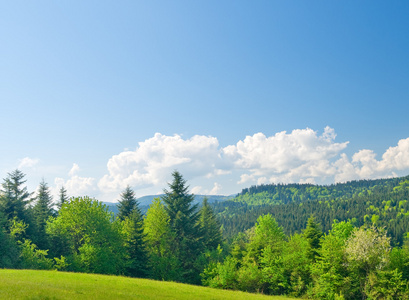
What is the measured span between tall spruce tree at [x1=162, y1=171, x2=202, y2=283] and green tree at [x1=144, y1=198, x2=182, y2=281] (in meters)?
1.55

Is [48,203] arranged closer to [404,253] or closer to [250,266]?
[250,266]

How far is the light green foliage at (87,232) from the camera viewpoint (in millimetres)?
46969

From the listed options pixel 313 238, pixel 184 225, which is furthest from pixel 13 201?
pixel 313 238

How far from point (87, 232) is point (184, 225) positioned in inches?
731

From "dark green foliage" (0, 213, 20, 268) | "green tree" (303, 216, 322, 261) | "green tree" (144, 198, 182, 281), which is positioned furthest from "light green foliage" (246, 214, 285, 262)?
"dark green foliage" (0, 213, 20, 268)

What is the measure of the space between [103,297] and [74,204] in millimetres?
31947

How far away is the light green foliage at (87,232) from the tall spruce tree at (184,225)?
41.3 ft

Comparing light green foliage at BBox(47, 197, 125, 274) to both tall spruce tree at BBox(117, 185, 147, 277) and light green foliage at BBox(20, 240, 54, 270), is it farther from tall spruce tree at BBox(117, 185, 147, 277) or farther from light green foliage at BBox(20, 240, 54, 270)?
light green foliage at BBox(20, 240, 54, 270)

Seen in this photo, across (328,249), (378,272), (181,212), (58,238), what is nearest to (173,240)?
(181,212)

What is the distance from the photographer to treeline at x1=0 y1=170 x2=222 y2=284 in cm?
4403

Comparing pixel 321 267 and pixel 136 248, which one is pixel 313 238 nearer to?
pixel 321 267

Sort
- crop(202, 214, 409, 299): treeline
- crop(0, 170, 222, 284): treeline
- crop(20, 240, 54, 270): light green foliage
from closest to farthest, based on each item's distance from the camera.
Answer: crop(202, 214, 409, 299): treeline, crop(20, 240, 54, 270): light green foliage, crop(0, 170, 222, 284): treeline

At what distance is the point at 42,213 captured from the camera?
58.0 meters

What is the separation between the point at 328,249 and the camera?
4200 cm
